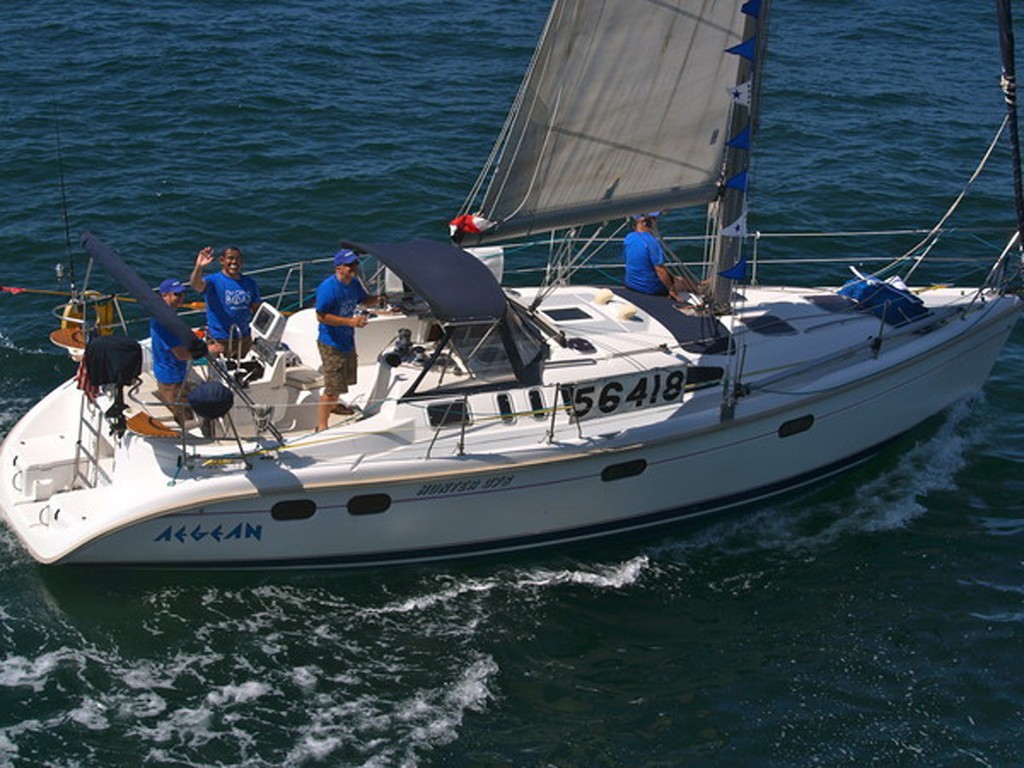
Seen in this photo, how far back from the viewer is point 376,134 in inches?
1124

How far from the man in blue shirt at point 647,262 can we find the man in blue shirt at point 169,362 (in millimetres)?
5982

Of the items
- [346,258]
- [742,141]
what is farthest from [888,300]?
[346,258]

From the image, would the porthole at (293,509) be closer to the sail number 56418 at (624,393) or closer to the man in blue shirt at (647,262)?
the sail number 56418 at (624,393)

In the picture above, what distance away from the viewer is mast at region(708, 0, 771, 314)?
1474cm

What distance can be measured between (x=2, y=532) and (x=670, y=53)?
31.9ft

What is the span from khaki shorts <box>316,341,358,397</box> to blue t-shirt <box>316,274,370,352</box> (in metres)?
0.07

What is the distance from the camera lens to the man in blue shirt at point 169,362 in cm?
1518

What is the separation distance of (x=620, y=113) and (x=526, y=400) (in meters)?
3.49

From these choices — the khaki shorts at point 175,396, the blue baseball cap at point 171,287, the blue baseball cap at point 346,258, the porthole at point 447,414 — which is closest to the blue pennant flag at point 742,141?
the porthole at point 447,414

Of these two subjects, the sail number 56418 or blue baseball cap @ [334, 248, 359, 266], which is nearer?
the sail number 56418

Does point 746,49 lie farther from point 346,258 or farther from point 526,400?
point 346,258

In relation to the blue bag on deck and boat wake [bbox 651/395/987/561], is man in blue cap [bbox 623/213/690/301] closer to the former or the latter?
the blue bag on deck

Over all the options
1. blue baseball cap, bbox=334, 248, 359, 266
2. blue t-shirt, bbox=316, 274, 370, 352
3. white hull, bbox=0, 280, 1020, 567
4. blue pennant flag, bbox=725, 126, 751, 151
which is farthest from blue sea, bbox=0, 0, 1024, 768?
blue pennant flag, bbox=725, 126, 751, 151

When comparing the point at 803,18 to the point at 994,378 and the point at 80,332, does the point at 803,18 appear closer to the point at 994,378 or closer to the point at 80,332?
the point at 994,378
